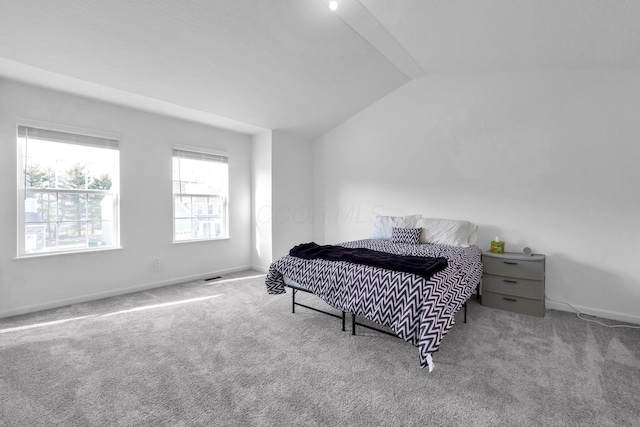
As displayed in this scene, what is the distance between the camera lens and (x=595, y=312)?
305 cm

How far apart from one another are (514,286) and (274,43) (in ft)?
11.5

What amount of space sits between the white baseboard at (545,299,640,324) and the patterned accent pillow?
5.04ft

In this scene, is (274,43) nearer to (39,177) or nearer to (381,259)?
(381,259)

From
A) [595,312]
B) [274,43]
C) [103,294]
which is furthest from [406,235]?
[103,294]

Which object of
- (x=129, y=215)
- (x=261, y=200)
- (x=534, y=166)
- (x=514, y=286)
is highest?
(x=534, y=166)

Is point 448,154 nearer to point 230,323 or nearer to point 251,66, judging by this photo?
point 251,66

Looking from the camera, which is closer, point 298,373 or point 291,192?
point 298,373

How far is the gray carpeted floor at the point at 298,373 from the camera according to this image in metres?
1.62

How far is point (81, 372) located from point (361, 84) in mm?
4067

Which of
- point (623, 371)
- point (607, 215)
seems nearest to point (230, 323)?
point (623, 371)

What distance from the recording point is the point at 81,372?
2.01 metres

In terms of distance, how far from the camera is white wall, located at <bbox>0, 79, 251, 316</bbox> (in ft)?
9.77

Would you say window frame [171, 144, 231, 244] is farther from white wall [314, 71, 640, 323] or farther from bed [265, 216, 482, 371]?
white wall [314, 71, 640, 323]

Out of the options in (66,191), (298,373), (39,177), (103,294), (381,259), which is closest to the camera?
(298,373)
